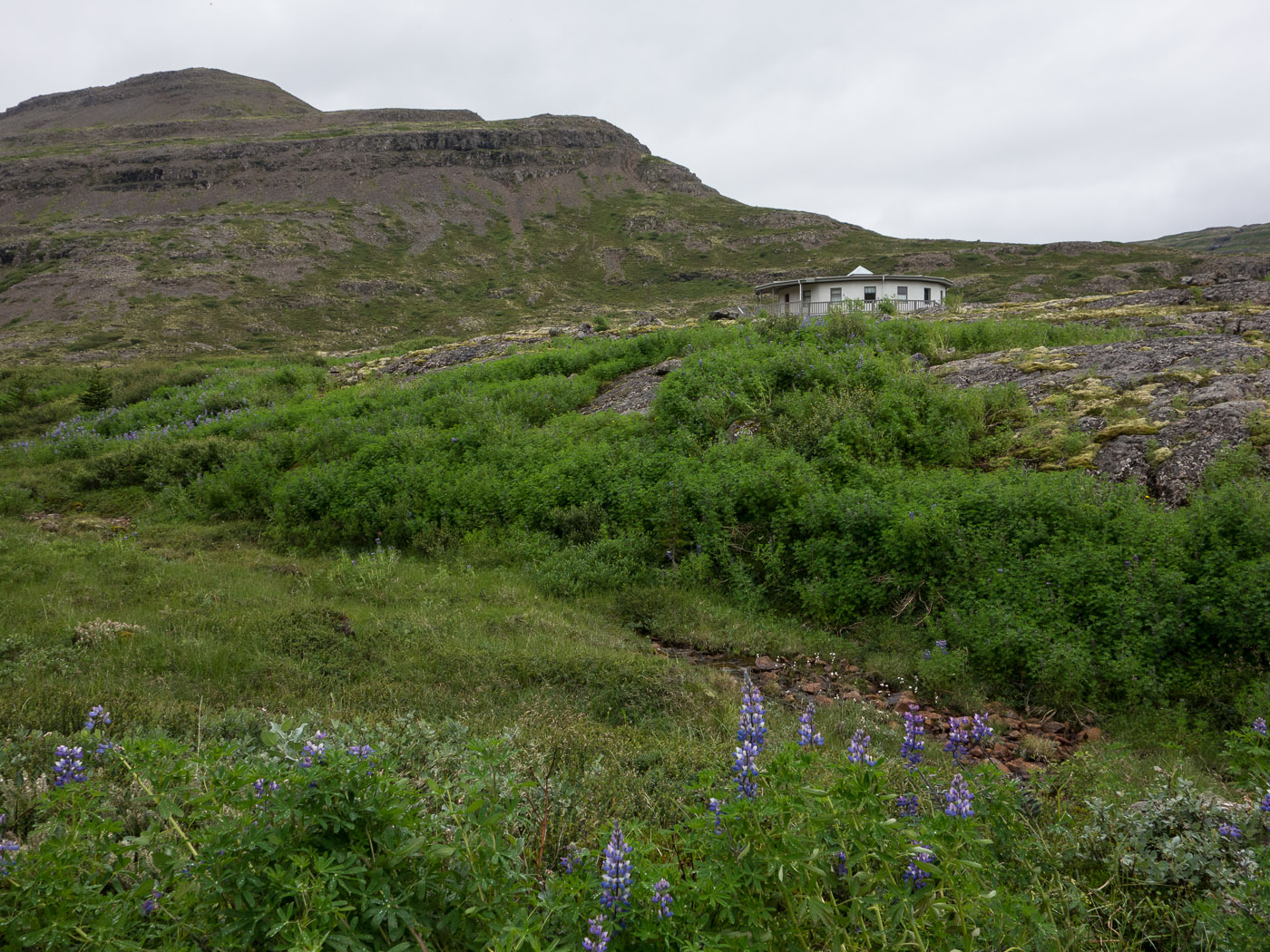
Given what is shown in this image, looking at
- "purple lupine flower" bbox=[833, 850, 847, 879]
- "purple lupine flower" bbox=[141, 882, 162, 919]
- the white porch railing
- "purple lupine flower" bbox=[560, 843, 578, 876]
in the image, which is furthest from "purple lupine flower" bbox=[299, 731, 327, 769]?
the white porch railing

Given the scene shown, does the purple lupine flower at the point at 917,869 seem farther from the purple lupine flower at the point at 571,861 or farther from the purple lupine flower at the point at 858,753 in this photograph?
the purple lupine flower at the point at 571,861

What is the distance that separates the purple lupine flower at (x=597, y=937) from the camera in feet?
5.79

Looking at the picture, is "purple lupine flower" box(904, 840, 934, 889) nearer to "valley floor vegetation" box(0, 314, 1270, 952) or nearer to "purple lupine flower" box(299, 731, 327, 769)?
"valley floor vegetation" box(0, 314, 1270, 952)

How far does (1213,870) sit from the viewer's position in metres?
2.40

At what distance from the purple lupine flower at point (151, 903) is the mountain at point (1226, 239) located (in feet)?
549

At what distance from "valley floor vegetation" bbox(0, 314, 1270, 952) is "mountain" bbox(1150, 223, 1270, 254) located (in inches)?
6316

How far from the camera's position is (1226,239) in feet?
480

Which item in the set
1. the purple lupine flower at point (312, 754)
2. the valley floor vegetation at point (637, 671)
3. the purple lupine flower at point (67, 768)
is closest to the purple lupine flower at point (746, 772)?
the valley floor vegetation at point (637, 671)

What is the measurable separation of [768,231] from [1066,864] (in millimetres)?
103891

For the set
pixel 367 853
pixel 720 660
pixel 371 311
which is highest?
pixel 371 311

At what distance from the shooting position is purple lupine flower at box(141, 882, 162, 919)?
76.7 inches

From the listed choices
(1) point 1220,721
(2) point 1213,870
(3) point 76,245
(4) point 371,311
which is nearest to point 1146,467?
(1) point 1220,721

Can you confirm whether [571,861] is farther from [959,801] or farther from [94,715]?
[94,715]

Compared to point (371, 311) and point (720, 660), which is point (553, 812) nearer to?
point (720, 660)
